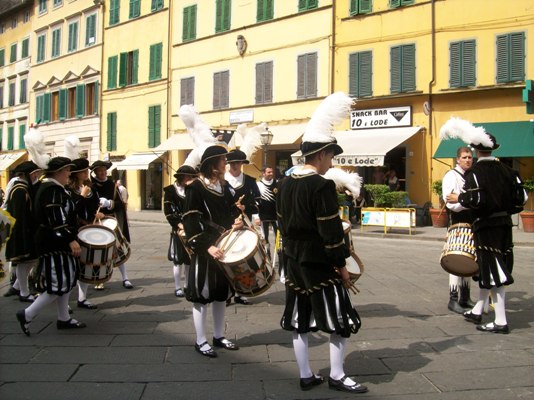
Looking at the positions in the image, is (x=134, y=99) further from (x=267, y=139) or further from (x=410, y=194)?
(x=410, y=194)

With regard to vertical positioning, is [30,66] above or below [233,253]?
above

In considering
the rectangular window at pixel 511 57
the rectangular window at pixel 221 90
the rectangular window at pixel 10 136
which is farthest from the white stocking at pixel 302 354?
the rectangular window at pixel 10 136

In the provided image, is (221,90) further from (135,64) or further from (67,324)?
(67,324)

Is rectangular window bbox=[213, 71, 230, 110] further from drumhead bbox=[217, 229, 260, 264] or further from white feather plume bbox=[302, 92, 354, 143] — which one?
white feather plume bbox=[302, 92, 354, 143]

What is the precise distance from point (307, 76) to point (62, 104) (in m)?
19.9

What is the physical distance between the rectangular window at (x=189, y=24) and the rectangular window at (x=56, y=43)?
1266cm

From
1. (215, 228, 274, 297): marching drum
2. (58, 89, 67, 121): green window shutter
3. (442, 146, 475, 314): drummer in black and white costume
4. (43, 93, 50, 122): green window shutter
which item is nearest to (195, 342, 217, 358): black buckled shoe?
(215, 228, 274, 297): marching drum

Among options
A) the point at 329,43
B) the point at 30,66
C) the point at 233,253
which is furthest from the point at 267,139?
the point at 30,66

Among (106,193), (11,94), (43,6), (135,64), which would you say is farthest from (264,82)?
(11,94)

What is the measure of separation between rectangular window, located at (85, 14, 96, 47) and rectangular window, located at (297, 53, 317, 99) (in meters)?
16.2

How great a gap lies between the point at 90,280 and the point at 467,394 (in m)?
4.20

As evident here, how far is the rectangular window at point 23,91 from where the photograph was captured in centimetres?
4219

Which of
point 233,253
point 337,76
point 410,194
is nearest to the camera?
point 233,253

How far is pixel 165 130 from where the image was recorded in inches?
1202
